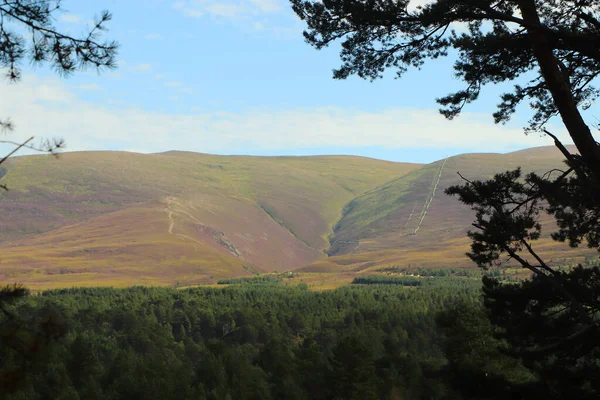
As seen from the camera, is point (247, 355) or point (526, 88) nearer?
point (526, 88)

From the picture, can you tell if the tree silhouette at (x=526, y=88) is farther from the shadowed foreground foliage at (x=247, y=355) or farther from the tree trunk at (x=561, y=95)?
the shadowed foreground foliage at (x=247, y=355)

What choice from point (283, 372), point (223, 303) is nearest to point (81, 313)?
point (223, 303)

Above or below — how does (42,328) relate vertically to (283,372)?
above

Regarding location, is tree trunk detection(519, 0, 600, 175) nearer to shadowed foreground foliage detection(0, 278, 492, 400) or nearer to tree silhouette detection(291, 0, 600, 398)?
tree silhouette detection(291, 0, 600, 398)

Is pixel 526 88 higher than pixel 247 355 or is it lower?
higher

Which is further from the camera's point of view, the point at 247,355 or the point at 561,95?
the point at 247,355

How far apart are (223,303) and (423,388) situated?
313 feet

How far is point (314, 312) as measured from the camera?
13538 cm

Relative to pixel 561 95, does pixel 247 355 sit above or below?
below

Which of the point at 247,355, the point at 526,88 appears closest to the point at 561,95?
the point at 526,88

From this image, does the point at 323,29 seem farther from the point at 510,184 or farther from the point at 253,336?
the point at 253,336

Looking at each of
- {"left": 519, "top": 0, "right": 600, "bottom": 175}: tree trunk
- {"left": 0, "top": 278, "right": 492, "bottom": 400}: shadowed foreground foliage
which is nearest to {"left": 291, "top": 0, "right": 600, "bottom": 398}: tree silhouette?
{"left": 519, "top": 0, "right": 600, "bottom": 175}: tree trunk

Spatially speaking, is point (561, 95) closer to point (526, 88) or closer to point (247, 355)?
point (526, 88)

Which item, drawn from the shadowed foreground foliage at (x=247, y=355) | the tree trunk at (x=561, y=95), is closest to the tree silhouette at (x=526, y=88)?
the tree trunk at (x=561, y=95)
